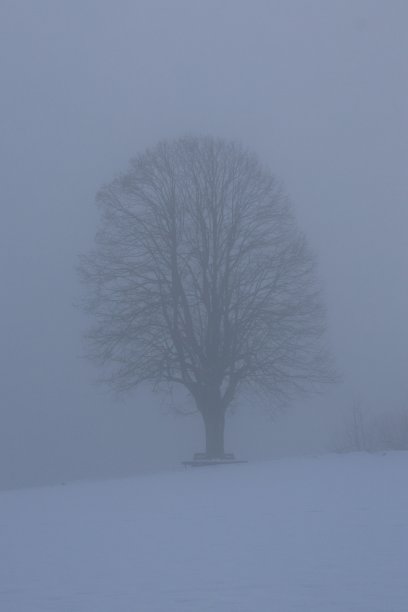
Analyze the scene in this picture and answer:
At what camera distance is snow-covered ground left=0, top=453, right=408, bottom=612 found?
7.21 meters

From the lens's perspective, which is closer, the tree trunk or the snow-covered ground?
the snow-covered ground

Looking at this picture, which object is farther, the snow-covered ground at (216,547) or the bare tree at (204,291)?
the bare tree at (204,291)

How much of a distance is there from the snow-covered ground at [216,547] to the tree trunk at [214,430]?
9278 mm

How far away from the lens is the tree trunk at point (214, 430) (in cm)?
2445

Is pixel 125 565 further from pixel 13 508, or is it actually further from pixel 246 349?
pixel 246 349

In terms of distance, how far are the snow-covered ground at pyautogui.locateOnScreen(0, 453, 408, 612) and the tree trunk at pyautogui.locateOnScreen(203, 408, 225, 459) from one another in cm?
928

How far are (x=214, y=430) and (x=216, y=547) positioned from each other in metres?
15.3

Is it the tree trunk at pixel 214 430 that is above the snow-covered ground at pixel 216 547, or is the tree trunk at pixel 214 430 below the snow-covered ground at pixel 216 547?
above

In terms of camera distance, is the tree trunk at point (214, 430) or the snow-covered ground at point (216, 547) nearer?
the snow-covered ground at point (216, 547)

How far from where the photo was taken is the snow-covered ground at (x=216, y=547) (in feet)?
23.7

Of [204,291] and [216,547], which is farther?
[204,291]

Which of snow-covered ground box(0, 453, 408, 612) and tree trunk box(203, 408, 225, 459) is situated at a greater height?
tree trunk box(203, 408, 225, 459)

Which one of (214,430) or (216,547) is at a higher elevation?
(214,430)

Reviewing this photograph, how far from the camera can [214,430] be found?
24.5m
